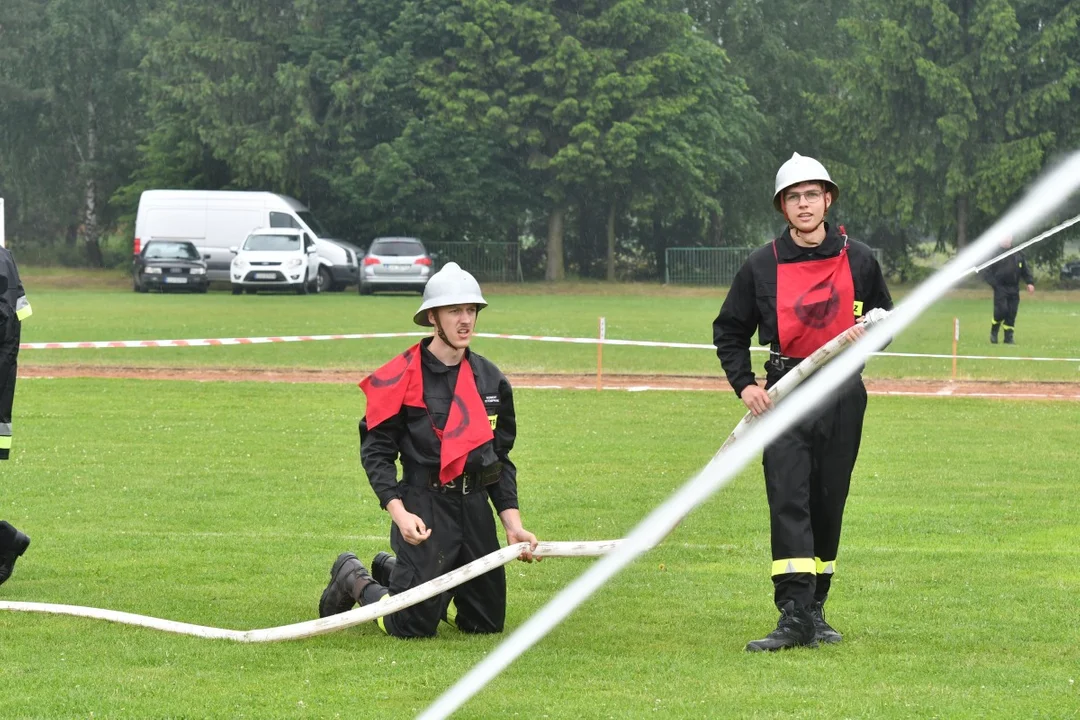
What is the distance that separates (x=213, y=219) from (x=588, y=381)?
31.1 meters

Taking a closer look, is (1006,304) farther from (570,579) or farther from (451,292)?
(451,292)

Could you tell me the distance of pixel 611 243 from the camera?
189 ft

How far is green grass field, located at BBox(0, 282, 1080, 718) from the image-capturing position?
6.09 m

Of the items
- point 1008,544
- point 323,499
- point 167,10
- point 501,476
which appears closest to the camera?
point 501,476

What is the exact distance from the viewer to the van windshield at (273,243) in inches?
1796

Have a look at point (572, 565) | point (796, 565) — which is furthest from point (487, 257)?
point (796, 565)

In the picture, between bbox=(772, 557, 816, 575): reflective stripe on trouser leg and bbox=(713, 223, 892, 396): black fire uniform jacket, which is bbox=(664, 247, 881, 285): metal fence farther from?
bbox=(772, 557, 816, 575): reflective stripe on trouser leg

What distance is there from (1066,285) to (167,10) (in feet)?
112

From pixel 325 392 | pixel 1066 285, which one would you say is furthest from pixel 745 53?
pixel 325 392

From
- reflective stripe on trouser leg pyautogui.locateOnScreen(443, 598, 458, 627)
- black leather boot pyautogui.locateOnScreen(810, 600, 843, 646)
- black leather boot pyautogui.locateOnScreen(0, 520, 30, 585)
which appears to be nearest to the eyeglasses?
black leather boot pyautogui.locateOnScreen(810, 600, 843, 646)

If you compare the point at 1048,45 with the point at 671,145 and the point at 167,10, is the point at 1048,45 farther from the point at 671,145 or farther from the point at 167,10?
the point at 167,10

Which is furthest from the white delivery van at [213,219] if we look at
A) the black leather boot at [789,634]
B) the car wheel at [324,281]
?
the black leather boot at [789,634]

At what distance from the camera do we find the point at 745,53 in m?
64.4

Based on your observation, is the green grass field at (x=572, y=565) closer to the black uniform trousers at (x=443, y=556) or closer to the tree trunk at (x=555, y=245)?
the black uniform trousers at (x=443, y=556)
